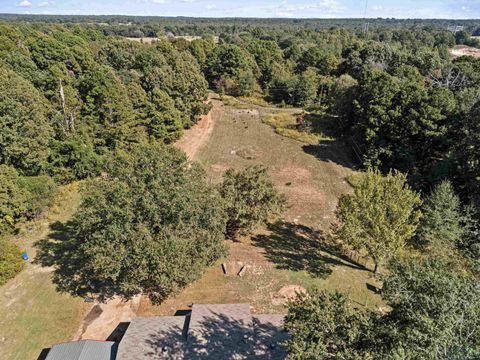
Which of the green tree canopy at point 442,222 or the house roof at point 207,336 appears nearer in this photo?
the house roof at point 207,336

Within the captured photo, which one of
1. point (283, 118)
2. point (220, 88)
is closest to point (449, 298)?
point (283, 118)

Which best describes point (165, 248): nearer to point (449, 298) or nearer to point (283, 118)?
point (449, 298)

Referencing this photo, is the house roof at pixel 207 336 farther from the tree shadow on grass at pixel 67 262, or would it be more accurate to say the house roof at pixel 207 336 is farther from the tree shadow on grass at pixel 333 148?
the tree shadow on grass at pixel 333 148

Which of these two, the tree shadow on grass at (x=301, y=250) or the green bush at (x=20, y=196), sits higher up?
the green bush at (x=20, y=196)

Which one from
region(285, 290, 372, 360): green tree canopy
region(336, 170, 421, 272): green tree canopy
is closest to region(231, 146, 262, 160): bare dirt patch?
region(336, 170, 421, 272): green tree canopy

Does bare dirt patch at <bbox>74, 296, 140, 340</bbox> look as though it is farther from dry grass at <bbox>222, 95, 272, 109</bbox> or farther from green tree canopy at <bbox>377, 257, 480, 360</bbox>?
dry grass at <bbox>222, 95, 272, 109</bbox>

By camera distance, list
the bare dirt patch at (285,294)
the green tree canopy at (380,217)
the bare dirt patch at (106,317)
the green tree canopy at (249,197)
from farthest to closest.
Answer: the green tree canopy at (249,197)
the bare dirt patch at (285,294)
the green tree canopy at (380,217)
the bare dirt patch at (106,317)

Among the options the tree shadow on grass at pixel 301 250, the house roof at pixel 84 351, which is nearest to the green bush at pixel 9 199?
the house roof at pixel 84 351
